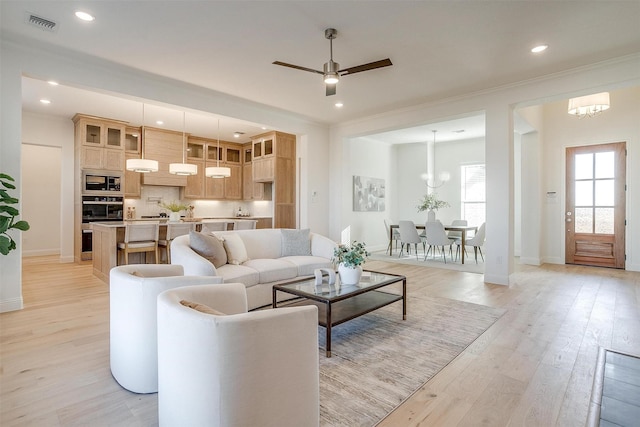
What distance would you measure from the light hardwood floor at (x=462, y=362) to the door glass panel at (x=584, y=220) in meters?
2.21

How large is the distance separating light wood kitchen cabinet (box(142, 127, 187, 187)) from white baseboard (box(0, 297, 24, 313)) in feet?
13.9

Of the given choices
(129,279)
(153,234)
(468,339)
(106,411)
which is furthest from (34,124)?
(468,339)

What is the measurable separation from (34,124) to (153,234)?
391 centimetres

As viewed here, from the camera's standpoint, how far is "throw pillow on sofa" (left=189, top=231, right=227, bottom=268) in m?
3.54

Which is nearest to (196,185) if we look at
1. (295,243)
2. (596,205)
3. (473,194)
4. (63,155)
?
(63,155)

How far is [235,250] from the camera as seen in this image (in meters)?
3.91

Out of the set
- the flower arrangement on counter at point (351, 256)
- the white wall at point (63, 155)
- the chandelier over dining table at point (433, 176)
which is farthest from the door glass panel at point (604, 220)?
the white wall at point (63, 155)

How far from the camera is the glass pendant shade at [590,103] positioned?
5.25 metres

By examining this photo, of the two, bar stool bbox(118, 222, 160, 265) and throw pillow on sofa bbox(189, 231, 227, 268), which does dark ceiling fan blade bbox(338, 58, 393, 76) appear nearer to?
throw pillow on sofa bbox(189, 231, 227, 268)

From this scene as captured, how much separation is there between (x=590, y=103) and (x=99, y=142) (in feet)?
30.3

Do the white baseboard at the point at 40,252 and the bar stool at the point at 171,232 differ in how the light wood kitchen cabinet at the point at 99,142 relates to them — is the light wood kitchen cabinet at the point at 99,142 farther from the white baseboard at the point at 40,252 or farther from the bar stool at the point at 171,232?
the white baseboard at the point at 40,252

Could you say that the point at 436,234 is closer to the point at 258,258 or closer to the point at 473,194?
the point at 473,194

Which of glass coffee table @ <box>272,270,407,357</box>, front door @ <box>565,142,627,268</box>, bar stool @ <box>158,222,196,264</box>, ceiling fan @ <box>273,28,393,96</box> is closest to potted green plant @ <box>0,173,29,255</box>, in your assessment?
bar stool @ <box>158,222,196,264</box>

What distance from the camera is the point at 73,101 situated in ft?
18.8
